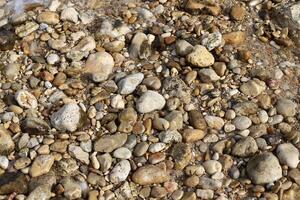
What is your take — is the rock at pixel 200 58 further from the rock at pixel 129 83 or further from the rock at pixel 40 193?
the rock at pixel 40 193

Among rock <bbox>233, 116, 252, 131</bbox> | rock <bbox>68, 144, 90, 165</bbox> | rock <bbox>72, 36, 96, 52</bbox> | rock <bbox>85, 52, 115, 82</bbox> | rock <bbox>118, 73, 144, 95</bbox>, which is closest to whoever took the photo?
rock <bbox>68, 144, 90, 165</bbox>

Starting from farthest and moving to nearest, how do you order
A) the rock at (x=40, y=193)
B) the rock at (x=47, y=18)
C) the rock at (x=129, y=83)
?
the rock at (x=47, y=18) < the rock at (x=129, y=83) < the rock at (x=40, y=193)

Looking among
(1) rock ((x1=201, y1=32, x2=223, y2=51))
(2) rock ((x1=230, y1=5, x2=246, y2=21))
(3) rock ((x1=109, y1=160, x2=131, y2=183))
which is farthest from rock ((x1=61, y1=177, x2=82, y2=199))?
(2) rock ((x1=230, y1=5, x2=246, y2=21))

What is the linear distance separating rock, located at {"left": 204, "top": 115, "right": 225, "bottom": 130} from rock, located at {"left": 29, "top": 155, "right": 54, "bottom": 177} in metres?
1.07

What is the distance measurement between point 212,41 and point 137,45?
56 cm

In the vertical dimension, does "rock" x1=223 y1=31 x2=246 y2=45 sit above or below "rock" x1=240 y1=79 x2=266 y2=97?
above

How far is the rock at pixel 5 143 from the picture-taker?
3291 millimetres

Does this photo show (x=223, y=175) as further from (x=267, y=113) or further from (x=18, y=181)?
(x=18, y=181)

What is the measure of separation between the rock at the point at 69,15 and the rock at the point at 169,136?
1243 millimetres

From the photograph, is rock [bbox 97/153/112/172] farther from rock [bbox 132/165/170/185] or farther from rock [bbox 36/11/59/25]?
rock [bbox 36/11/59/25]

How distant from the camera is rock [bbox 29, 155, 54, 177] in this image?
10.5ft

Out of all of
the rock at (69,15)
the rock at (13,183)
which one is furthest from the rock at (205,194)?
the rock at (69,15)

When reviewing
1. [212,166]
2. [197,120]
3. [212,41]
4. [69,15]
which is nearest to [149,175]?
[212,166]

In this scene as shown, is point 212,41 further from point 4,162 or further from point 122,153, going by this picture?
point 4,162
